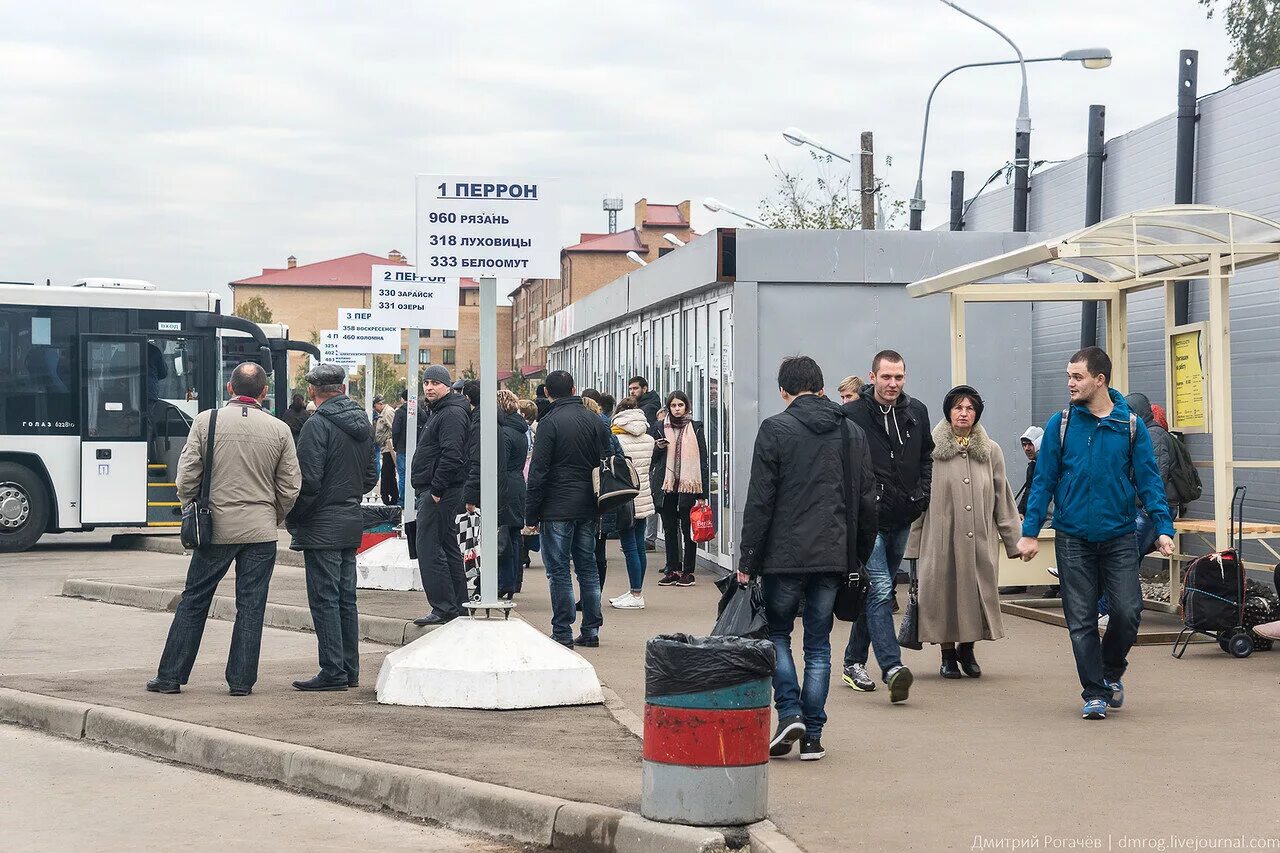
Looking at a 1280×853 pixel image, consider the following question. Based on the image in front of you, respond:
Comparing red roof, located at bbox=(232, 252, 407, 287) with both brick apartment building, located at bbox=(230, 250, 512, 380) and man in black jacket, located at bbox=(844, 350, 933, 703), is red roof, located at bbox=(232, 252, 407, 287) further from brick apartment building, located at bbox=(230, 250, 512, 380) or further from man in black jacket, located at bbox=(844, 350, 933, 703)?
man in black jacket, located at bbox=(844, 350, 933, 703)

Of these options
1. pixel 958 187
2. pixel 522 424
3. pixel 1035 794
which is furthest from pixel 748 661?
pixel 958 187

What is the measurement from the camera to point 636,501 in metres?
15.2

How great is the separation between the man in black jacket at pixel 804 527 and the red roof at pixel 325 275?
133 m

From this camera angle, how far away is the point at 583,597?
464 inches

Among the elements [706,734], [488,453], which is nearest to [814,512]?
[706,734]

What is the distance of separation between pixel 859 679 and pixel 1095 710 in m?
1.54

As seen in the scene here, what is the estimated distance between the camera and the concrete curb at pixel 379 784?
6094mm

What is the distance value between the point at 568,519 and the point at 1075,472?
4.02m

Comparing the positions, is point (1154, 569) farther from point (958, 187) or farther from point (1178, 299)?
point (958, 187)

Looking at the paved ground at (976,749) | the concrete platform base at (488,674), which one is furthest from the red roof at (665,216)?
the concrete platform base at (488,674)

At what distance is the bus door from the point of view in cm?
2131

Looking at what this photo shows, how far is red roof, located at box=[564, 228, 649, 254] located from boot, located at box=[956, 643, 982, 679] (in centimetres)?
9015

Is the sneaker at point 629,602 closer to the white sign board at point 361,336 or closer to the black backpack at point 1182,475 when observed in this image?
the black backpack at point 1182,475

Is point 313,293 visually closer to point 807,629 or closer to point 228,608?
point 228,608
